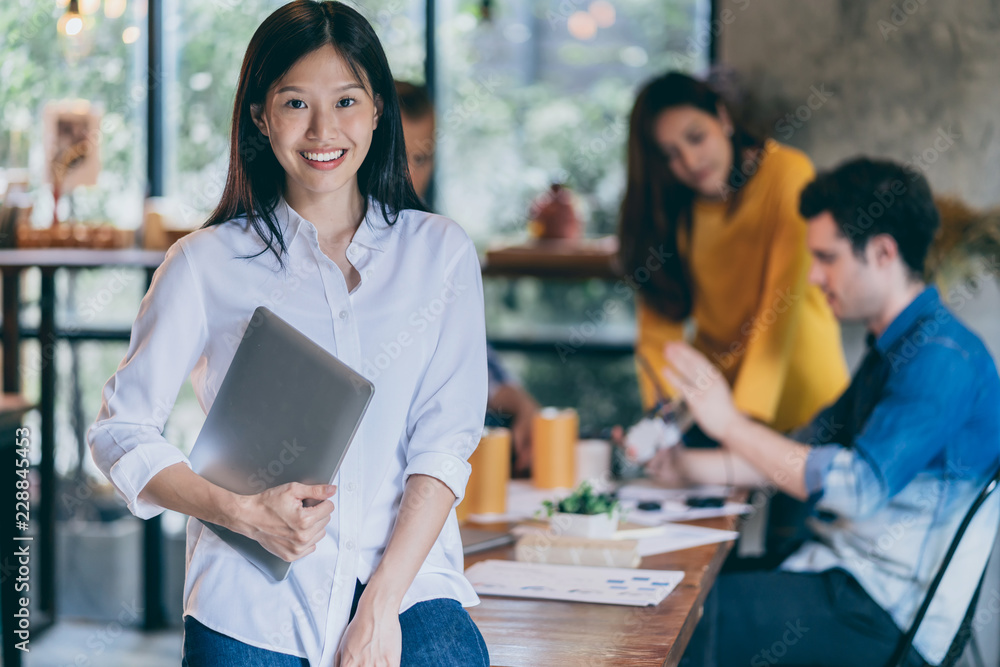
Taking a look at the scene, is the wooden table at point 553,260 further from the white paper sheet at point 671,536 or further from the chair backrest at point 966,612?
the chair backrest at point 966,612

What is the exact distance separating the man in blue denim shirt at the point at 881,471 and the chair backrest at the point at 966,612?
0.02 metres

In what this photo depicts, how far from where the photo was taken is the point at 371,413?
1.23 meters

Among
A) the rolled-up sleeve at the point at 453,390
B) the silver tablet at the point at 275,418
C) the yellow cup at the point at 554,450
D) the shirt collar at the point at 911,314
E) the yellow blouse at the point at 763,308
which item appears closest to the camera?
the silver tablet at the point at 275,418

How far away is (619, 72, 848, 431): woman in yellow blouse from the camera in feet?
8.24

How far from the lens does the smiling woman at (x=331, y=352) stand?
116cm

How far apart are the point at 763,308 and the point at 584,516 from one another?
38.1 inches

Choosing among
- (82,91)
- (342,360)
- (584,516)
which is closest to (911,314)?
(584,516)

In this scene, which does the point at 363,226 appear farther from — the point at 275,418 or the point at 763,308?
the point at 763,308

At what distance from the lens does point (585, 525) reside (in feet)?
5.88

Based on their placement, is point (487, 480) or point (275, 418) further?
point (487, 480)

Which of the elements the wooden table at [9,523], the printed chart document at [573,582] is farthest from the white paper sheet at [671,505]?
the wooden table at [9,523]

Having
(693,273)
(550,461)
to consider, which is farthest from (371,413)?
(693,273)

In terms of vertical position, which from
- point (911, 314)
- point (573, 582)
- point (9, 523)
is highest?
point (911, 314)

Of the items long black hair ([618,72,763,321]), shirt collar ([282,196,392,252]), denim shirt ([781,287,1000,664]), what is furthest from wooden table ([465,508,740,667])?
long black hair ([618,72,763,321])
